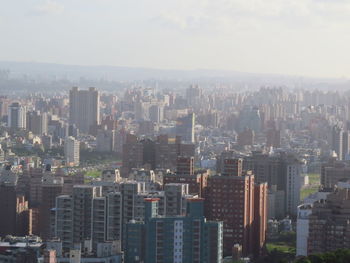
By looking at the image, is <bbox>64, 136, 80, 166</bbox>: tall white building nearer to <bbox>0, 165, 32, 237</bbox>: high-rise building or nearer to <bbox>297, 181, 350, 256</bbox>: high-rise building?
<bbox>0, 165, 32, 237</bbox>: high-rise building

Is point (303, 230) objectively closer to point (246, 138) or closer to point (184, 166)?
point (184, 166)

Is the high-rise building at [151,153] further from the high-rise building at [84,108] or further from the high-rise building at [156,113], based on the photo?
the high-rise building at [156,113]

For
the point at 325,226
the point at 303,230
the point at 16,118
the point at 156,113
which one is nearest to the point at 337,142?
the point at 16,118

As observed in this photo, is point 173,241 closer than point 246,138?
Yes

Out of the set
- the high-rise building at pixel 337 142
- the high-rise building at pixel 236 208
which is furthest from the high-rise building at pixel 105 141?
the high-rise building at pixel 236 208

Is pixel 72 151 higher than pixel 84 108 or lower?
lower

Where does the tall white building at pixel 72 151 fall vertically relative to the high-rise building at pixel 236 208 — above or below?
below

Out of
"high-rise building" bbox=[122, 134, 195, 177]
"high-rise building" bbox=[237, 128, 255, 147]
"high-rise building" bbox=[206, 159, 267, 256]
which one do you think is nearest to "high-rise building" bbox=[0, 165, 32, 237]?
"high-rise building" bbox=[206, 159, 267, 256]

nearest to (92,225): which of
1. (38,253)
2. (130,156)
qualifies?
(38,253)
